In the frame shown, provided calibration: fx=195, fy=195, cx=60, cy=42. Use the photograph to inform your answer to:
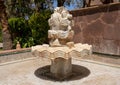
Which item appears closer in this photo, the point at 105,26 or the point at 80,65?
the point at 80,65

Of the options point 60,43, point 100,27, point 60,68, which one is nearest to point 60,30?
point 60,43

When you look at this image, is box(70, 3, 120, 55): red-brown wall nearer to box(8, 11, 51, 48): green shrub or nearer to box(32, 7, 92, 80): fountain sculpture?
box(32, 7, 92, 80): fountain sculpture

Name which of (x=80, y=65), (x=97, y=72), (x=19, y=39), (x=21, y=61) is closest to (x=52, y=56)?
(x=97, y=72)

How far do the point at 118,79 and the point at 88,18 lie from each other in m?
3.64

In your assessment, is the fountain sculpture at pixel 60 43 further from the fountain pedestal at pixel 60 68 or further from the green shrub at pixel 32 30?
the green shrub at pixel 32 30

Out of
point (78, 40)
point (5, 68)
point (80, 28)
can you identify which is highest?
point (80, 28)

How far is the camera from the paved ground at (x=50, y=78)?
207 inches

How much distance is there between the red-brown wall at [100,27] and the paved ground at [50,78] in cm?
89

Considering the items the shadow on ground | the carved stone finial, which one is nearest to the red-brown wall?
the shadow on ground

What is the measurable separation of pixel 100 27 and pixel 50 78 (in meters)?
3.33

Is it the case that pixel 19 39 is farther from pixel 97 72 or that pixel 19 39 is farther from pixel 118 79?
pixel 118 79

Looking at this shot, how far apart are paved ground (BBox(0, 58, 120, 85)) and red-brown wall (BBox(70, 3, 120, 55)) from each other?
89 cm

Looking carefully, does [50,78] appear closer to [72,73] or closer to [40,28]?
[72,73]

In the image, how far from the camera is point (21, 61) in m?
7.93
